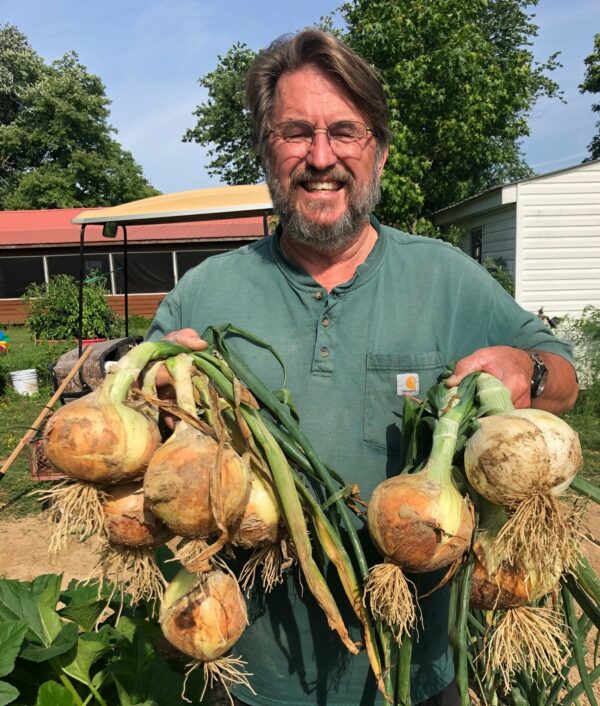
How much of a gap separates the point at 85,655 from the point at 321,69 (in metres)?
1.99

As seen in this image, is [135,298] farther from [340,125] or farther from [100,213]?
[340,125]

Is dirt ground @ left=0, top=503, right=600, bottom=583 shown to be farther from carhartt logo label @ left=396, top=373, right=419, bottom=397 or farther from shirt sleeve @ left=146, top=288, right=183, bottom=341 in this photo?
carhartt logo label @ left=396, top=373, right=419, bottom=397

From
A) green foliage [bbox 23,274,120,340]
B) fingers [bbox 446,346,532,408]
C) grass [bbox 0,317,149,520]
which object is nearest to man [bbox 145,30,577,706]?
fingers [bbox 446,346,532,408]

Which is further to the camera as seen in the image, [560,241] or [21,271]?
[21,271]

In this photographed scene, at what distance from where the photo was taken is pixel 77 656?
6.50ft

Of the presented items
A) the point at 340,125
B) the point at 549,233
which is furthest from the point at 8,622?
the point at 549,233

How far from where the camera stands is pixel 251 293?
199 cm

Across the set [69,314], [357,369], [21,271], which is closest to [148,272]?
[21,271]

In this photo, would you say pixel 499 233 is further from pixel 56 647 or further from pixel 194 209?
pixel 56 647

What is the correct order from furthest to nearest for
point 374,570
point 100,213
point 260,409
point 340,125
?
1. point 100,213
2. point 340,125
3. point 260,409
4. point 374,570

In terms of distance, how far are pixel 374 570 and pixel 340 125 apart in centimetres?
132

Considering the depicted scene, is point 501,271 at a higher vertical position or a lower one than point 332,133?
lower

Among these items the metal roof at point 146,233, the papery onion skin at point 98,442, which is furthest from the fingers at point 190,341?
the metal roof at point 146,233

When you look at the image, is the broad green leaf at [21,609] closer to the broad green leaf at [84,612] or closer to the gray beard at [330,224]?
the broad green leaf at [84,612]
